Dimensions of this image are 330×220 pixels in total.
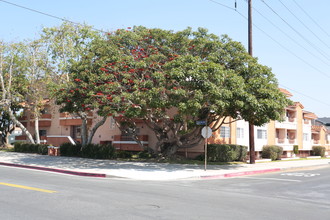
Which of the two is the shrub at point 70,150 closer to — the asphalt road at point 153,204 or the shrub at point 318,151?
the asphalt road at point 153,204

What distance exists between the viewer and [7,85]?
3603 cm

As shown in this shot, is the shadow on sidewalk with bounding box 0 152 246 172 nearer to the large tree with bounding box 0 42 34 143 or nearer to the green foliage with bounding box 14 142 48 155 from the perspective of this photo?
the green foliage with bounding box 14 142 48 155

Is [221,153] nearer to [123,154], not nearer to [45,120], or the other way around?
[123,154]

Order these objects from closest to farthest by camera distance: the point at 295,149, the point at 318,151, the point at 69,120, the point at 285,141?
the point at 69,120 → the point at 285,141 → the point at 295,149 → the point at 318,151

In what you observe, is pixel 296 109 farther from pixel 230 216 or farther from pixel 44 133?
pixel 230 216

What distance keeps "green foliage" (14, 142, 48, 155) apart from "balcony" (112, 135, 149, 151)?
21.5ft

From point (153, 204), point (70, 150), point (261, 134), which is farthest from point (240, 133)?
point (153, 204)

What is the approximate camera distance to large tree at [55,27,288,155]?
18.8m

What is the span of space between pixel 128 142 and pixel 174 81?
538 inches

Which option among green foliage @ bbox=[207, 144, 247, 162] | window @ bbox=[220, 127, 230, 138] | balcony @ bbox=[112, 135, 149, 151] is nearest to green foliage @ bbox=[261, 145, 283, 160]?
window @ bbox=[220, 127, 230, 138]

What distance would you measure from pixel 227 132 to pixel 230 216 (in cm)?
2397

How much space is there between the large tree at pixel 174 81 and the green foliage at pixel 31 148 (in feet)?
32.8

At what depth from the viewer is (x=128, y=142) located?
31969 millimetres

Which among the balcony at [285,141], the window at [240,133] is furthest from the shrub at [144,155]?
the balcony at [285,141]
